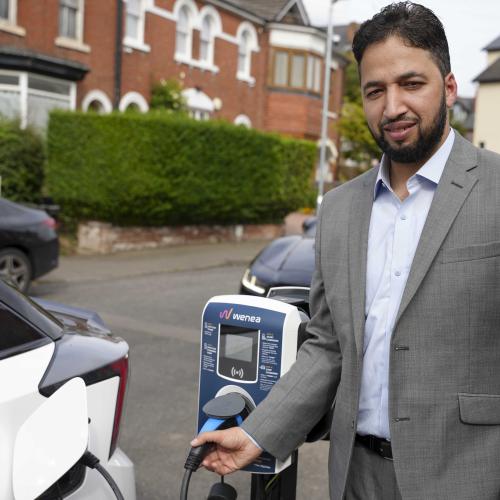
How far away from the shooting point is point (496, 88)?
161ft

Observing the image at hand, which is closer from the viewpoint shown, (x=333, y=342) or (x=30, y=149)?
(x=333, y=342)

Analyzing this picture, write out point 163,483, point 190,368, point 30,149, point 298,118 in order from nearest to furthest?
point 163,483 < point 190,368 < point 30,149 < point 298,118

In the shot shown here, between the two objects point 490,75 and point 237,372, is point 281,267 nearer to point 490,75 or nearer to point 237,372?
point 237,372

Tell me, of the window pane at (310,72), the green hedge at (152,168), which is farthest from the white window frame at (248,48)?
the green hedge at (152,168)

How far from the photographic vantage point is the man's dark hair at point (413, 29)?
74.9 inches

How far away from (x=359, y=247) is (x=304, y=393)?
459 millimetres

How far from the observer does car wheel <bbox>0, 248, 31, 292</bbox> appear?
9562mm

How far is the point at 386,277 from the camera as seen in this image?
197 centimetres

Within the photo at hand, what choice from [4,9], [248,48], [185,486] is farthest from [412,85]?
[248,48]

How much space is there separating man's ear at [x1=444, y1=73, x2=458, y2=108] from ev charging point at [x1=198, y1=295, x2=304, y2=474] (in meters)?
0.79

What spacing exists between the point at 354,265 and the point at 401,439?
0.47 meters

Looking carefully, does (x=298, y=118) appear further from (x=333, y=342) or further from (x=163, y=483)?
(x=333, y=342)

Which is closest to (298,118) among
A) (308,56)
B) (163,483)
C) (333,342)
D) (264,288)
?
(308,56)

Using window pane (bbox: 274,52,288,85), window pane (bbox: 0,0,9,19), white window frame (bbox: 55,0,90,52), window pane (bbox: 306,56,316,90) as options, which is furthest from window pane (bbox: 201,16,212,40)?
window pane (bbox: 0,0,9,19)
